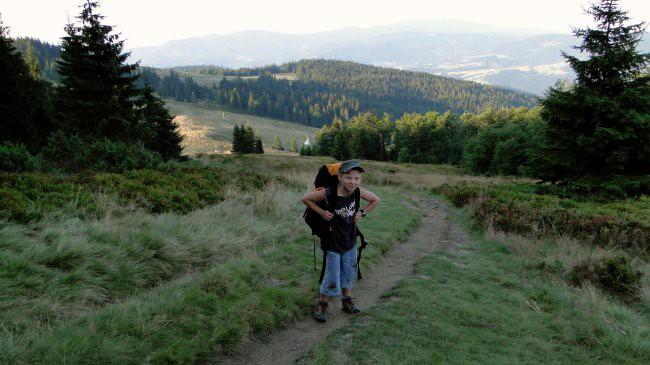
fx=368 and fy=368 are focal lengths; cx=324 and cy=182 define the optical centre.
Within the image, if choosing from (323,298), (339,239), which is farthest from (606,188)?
(323,298)

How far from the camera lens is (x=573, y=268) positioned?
327 inches

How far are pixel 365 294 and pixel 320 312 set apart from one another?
55.6 inches

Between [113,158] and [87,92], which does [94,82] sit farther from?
[113,158]

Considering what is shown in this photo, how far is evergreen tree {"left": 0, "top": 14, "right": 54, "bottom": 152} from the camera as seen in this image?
20.5 meters

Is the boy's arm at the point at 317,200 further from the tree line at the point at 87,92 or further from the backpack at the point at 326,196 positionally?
the tree line at the point at 87,92

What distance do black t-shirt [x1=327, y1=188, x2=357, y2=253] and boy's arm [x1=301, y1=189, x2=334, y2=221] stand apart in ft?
0.76

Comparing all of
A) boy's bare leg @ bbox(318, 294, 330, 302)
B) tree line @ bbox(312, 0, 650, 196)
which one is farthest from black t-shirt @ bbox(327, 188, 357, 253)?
tree line @ bbox(312, 0, 650, 196)

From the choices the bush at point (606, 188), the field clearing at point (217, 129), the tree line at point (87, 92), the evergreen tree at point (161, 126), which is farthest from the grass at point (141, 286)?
the field clearing at point (217, 129)

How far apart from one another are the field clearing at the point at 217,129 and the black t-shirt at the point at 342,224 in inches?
4160

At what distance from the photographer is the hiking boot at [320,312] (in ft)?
17.5

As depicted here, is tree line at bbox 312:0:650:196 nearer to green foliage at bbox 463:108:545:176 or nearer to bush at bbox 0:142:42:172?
bush at bbox 0:142:42:172

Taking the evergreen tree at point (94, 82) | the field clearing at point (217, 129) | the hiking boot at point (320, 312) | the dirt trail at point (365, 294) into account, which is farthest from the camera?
the field clearing at point (217, 129)

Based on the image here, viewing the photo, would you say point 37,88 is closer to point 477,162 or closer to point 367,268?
point 367,268

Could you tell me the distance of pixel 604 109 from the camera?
16328 millimetres
